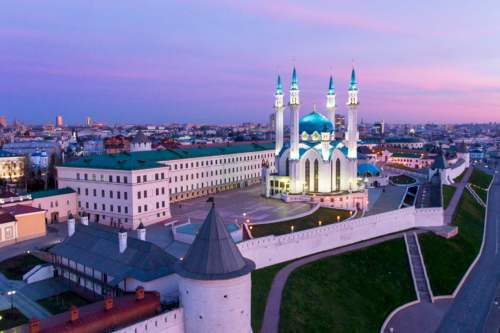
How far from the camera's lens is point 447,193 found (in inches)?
2628

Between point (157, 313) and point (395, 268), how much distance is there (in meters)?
25.5

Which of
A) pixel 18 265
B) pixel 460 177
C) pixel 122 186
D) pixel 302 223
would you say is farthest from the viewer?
pixel 460 177

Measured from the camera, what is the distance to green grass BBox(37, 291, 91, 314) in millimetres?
25167

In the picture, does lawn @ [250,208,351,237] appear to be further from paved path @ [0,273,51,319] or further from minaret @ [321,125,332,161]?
paved path @ [0,273,51,319]

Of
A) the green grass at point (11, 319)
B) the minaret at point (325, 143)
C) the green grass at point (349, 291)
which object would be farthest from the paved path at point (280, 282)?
the minaret at point (325, 143)

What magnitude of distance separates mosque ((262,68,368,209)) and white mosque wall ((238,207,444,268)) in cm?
678

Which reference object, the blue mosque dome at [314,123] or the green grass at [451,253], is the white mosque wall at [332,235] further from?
the blue mosque dome at [314,123]

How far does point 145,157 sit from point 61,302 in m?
29.9

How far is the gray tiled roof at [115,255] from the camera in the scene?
24719 millimetres

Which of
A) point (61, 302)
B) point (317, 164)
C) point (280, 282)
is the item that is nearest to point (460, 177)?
point (317, 164)

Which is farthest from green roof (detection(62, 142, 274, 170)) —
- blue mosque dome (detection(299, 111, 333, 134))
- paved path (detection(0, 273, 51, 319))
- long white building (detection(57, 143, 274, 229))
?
paved path (detection(0, 273, 51, 319))

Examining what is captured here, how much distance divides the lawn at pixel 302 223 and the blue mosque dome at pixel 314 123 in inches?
515

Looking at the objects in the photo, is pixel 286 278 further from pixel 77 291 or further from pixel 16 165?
pixel 16 165

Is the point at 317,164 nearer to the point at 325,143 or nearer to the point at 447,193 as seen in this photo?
the point at 325,143
